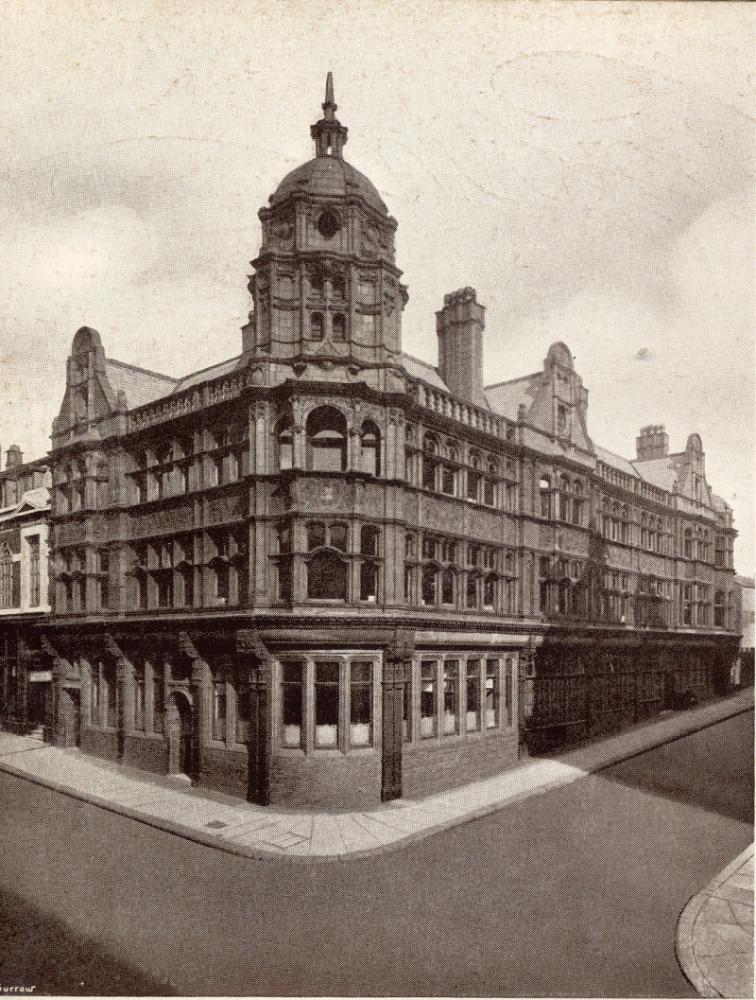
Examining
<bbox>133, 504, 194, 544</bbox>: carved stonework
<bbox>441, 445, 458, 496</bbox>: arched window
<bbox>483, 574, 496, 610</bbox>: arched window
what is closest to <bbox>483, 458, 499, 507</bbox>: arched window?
<bbox>441, 445, 458, 496</bbox>: arched window

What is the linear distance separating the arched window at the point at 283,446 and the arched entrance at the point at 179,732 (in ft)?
25.7

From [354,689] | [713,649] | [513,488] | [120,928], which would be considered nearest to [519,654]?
[513,488]

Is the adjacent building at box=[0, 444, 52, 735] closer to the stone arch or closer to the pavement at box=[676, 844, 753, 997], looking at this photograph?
the stone arch

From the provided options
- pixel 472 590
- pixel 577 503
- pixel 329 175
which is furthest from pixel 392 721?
pixel 329 175

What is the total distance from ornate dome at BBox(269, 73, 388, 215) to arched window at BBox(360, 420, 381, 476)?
632 cm

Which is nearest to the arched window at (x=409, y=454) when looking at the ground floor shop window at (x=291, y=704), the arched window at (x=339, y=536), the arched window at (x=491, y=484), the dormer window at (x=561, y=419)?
the arched window at (x=339, y=536)

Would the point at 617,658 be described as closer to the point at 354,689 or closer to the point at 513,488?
the point at 513,488

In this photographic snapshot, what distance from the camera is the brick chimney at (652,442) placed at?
134 feet

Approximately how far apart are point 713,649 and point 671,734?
12.4 m

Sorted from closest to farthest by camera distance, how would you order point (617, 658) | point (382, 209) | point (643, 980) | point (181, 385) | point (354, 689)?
point (643, 980), point (354, 689), point (382, 209), point (181, 385), point (617, 658)

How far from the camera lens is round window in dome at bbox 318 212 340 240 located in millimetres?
19516

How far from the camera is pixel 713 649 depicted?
38.2 meters

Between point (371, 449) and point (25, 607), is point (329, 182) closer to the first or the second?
point (371, 449)

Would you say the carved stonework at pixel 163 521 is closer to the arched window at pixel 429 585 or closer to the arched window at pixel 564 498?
the arched window at pixel 429 585
